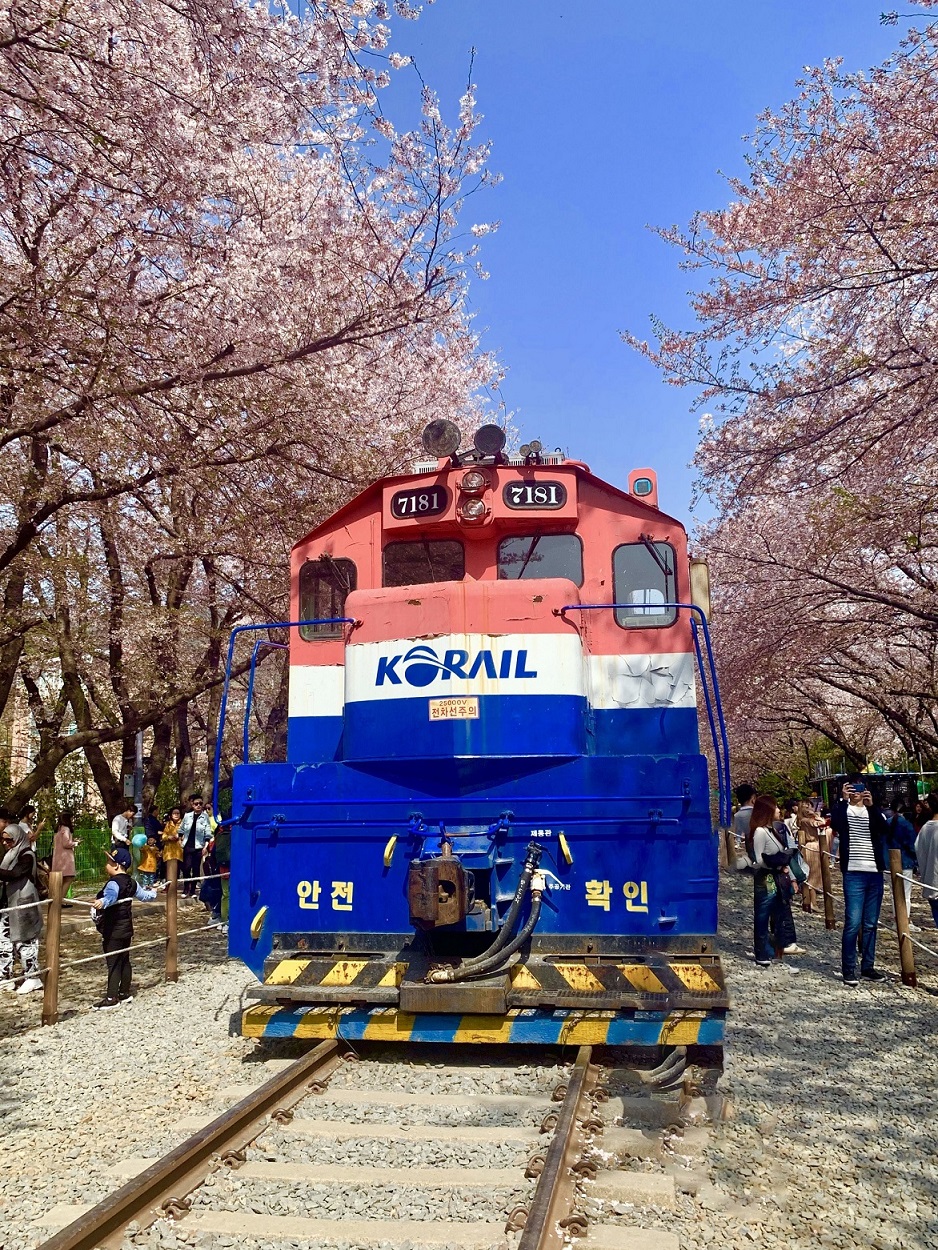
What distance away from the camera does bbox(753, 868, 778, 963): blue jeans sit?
33.5 feet

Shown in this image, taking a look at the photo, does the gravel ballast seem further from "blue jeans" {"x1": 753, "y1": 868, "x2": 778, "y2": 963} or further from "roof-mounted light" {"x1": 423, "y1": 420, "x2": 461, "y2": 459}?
"roof-mounted light" {"x1": 423, "y1": 420, "x2": 461, "y2": 459}

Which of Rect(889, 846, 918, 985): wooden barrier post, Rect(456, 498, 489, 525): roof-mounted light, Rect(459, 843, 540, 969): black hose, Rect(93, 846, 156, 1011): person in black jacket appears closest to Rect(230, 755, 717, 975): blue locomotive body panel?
Rect(459, 843, 540, 969): black hose

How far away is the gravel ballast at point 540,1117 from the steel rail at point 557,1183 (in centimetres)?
16

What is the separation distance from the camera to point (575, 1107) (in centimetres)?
493

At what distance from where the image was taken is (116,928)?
9227mm

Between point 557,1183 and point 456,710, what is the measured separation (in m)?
3.00

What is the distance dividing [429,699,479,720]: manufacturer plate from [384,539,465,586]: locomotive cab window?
1078 millimetres

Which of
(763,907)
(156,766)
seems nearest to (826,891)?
(763,907)

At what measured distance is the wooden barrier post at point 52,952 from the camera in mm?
8367

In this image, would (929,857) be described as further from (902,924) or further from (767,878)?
(767,878)

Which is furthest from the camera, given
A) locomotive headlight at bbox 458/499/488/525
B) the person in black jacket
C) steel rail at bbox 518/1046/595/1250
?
the person in black jacket

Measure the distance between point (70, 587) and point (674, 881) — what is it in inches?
415

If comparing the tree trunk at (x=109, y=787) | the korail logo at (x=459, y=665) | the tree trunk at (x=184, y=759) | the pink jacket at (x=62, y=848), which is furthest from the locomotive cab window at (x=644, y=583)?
the tree trunk at (x=184, y=759)

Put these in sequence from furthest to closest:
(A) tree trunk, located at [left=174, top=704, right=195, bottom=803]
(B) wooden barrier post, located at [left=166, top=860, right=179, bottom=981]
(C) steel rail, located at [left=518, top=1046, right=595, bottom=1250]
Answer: (A) tree trunk, located at [left=174, top=704, right=195, bottom=803] → (B) wooden barrier post, located at [left=166, top=860, right=179, bottom=981] → (C) steel rail, located at [left=518, top=1046, right=595, bottom=1250]
